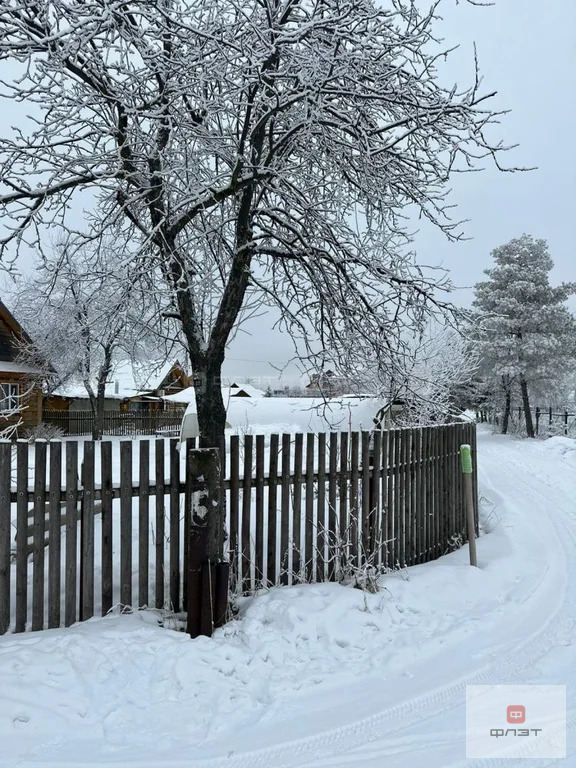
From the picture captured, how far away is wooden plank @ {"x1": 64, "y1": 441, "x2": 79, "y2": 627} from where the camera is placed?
3.82 metres

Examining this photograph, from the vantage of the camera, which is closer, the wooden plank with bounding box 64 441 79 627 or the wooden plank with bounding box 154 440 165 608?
the wooden plank with bounding box 64 441 79 627

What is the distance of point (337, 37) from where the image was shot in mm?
3783

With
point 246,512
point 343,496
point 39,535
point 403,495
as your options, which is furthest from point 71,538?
point 403,495

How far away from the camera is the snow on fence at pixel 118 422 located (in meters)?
31.2

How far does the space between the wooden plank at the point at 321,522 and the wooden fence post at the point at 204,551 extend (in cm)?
114

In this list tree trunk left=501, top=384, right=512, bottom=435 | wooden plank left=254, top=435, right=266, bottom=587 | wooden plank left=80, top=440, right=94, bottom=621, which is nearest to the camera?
wooden plank left=80, top=440, right=94, bottom=621

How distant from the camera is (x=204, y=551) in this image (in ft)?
13.3

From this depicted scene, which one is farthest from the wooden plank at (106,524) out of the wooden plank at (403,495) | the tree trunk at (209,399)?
the wooden plank at (403,495)

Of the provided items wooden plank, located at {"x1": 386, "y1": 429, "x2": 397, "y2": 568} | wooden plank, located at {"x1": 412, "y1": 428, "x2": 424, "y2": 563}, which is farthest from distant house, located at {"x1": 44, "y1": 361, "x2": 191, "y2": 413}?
wooden plank, located at {"x1": 386, "y1": 429, "x2": 397, "y2": 568}

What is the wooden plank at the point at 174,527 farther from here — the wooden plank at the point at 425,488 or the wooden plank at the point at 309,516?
the wooden plank at the point at 425,488

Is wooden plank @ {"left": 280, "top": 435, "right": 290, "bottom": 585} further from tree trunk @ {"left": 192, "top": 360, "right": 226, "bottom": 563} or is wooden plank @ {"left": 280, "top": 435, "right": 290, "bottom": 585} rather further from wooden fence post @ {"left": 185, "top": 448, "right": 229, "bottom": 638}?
wooden fence post @ {"left": 185, "top": 448, "right": 229, "bottom": 638}

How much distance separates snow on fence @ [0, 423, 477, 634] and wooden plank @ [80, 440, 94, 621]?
0.01m

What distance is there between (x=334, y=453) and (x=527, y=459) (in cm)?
1489

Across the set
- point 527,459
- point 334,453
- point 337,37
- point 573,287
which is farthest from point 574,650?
point 573,287
